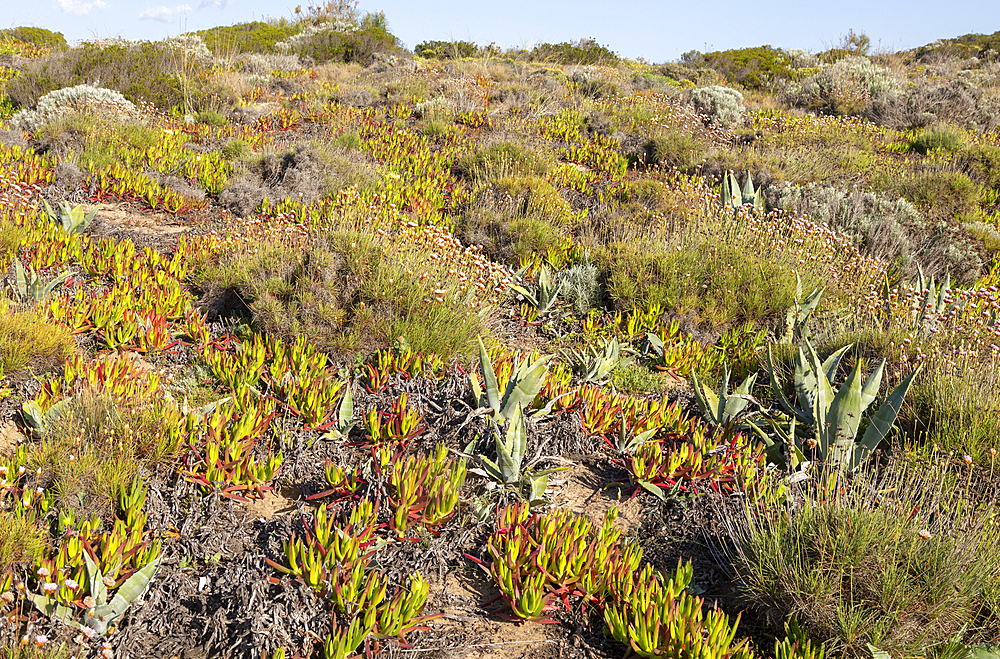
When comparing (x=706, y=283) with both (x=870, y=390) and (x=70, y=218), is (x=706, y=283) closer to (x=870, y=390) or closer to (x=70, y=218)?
(x=870, y=390)

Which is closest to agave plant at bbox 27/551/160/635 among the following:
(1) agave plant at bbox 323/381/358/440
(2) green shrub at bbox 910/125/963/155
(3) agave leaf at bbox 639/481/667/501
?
(1) agave plant at bbox 323/381/358/440

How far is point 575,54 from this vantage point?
21.5 meters

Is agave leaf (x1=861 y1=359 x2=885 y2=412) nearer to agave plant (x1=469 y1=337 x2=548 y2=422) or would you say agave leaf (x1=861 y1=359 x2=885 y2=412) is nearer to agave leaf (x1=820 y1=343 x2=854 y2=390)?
agave leaf (x1=820 y1=343 x2=854 y2=390)

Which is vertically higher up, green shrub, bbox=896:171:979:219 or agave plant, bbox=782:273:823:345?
green shrub, bbox=896:171:979:219

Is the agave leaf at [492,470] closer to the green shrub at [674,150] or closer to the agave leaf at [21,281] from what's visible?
the agave leaf at [21,281]

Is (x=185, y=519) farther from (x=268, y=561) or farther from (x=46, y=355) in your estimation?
(x=46, y=355)

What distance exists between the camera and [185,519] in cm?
315

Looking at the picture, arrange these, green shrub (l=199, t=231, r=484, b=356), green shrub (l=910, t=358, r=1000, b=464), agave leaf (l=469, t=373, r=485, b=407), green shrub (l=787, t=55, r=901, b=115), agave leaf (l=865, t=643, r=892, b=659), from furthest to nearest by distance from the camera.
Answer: green shrub (l=787, t=55, r=901, b=115) < green shrub (l=199, t=231, r=484, b=356) < agave leaf (l=469, t=373, r=485, b=407) < green shrub (l=910, t=358, r=1000, b=464) < agave leaf (l=865, t=643, r=892, b=659)

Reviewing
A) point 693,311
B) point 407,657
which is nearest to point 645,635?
point 407,657

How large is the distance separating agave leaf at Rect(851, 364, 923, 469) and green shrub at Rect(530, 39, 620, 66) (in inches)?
776

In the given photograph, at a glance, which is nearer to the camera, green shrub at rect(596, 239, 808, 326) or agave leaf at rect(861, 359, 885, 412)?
agave leaf at rect(861, 359, 885, 412)

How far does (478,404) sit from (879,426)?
249 cm

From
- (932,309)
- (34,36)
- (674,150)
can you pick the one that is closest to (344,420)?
(932,309)

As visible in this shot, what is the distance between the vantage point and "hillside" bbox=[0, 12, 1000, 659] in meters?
2.68
